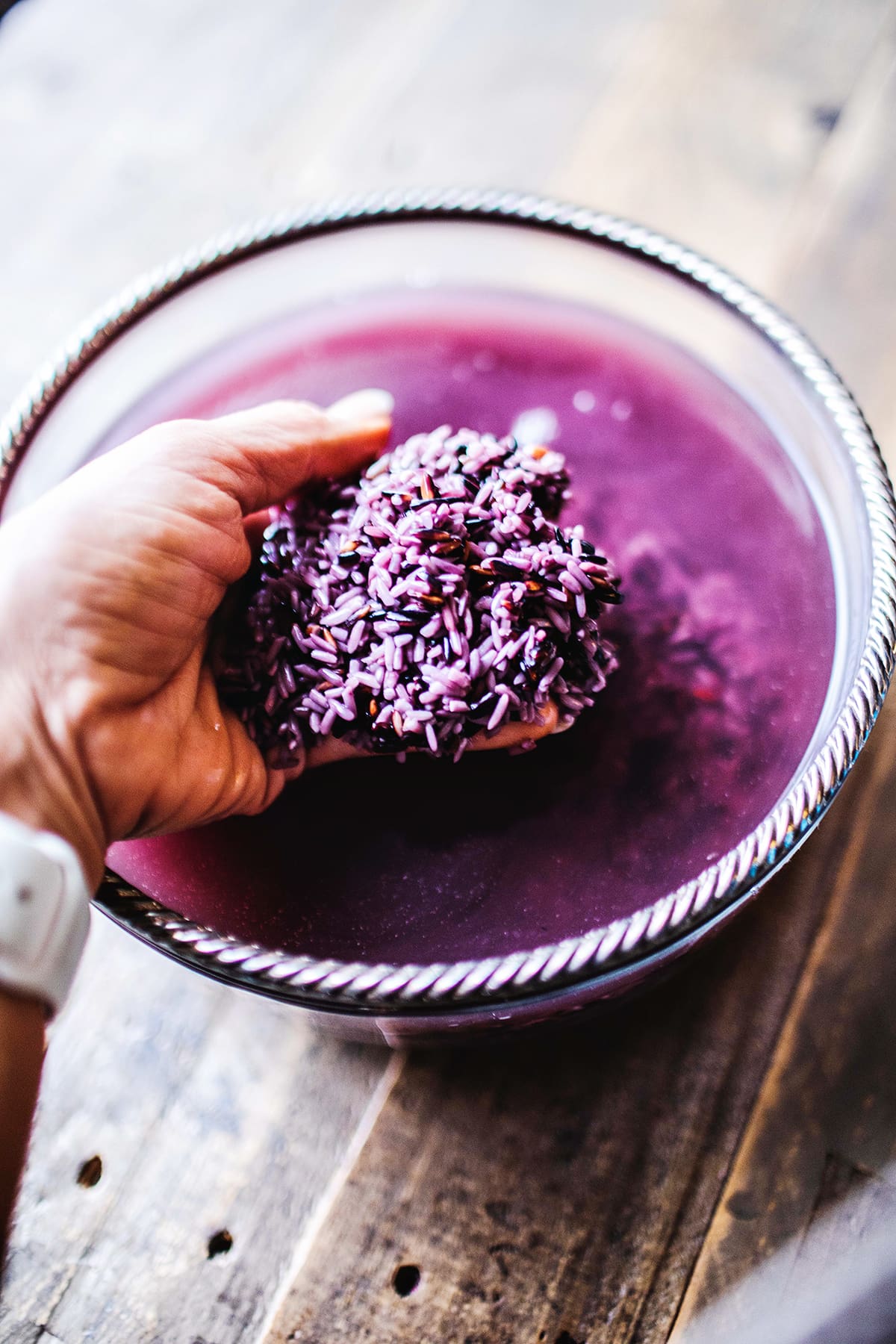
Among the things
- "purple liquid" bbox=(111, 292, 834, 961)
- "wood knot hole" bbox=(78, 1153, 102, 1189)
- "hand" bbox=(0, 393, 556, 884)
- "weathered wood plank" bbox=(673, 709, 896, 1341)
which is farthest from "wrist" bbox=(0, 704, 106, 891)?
"weathered wood plank" bbox=(673, 709, 896, 1341)

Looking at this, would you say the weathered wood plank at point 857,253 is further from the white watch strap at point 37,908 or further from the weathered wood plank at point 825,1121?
the white watch strap at point 37,908

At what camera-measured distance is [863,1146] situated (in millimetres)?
927

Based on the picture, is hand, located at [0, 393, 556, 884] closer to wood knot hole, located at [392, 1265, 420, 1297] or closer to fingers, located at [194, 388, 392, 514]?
fingers, located at [194, 388, 392, 514]

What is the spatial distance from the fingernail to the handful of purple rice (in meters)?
0.18

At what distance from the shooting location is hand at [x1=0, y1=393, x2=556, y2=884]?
76cm

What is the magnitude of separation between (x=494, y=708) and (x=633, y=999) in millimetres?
356

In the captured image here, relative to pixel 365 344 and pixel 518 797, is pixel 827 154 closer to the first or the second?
pixel 365 344

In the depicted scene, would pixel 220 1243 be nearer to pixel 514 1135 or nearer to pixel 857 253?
pixel 514 1135

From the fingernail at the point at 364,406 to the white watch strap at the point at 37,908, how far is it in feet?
1.85

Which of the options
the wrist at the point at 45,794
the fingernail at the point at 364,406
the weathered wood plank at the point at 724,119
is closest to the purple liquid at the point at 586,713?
the fingernail at the point at 364,406

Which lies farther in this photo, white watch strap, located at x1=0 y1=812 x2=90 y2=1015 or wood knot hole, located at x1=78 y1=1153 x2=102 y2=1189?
wood knot hole, located at x1=78 y1=1153 x2=102 y2=1189

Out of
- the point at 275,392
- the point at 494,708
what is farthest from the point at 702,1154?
the point at 275,392

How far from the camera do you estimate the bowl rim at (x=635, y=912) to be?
0.72 metres

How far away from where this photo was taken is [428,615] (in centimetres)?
81
